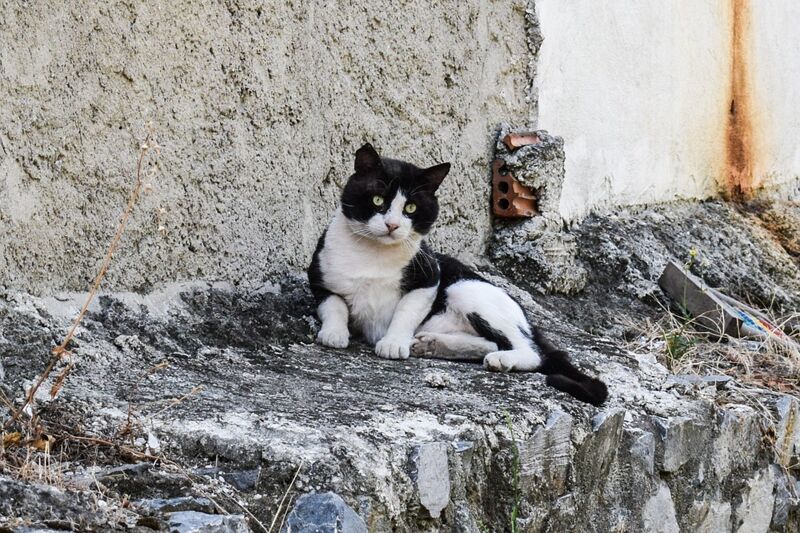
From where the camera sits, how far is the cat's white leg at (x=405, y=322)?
11.8 ft

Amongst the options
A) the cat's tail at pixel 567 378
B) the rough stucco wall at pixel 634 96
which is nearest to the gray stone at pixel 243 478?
the cat's tail at pixel 567 378

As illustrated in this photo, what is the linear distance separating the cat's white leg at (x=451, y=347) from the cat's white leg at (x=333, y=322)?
0.83ft

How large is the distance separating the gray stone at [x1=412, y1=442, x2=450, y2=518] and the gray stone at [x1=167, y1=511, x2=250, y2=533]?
531 mm

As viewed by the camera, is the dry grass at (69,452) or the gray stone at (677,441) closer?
the dry grass at (69,452)

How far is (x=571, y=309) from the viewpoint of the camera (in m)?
4.97

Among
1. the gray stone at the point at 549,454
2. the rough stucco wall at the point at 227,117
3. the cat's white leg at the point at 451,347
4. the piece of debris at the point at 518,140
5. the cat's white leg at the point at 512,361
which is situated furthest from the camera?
the piece of debris at the point at 518,140

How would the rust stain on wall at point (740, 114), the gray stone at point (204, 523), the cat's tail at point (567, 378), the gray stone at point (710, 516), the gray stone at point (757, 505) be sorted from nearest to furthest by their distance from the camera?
the gray stone at point (204, 523), the cat's tail at point (567, 378), the gray stone at point (710, 516), the gray stone at point (757, 505), the rust stain on wall at point (740, 114)

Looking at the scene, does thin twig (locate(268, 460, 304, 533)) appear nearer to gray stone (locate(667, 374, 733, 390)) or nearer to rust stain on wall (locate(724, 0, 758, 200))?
gray stone (locate(667, 374, 733, 390))

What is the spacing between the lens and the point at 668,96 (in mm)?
6438

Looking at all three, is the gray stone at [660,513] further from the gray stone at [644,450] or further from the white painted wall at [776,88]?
the white painted wall at [776,88]

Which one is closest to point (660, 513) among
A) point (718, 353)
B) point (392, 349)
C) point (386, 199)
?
point (392, 349)

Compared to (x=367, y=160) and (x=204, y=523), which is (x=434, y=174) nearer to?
(x=367, y=160)

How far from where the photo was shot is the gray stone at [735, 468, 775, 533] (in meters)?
3.83

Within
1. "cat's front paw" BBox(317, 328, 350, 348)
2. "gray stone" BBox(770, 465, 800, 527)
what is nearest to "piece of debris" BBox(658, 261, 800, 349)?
"gray stone" BBox(770, 465, 800, 527)
